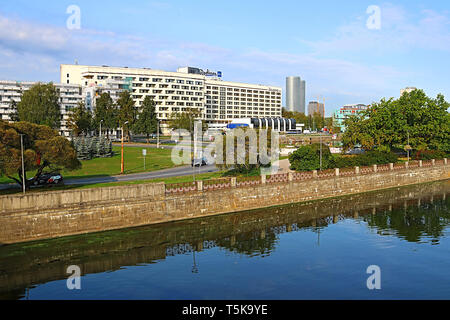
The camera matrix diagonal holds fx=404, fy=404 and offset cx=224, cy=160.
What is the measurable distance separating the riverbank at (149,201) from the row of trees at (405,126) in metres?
27.4

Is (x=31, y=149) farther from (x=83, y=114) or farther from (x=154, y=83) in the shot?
(x=154, y=83)

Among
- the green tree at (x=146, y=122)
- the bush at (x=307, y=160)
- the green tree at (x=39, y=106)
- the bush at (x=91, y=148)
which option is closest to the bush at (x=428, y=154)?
the bush at (x=307, y=160)

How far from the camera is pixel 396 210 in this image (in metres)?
48.6

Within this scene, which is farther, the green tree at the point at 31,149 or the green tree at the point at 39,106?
the green tree at the point at 39,106

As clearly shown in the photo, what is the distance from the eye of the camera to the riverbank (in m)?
32.0

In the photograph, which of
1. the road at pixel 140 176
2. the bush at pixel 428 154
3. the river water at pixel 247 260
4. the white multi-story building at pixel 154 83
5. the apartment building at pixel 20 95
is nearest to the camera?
the river water at pixel 247 260

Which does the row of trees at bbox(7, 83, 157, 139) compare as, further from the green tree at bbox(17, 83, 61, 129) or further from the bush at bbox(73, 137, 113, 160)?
the bush at bbox(73, 137, 113, 160)

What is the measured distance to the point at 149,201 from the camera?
38062mm

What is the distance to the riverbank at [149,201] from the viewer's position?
31984 millimetres

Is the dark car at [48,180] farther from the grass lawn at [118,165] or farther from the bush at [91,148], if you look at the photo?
the bush at [91,148]

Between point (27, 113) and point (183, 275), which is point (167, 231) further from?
point (27, 113)

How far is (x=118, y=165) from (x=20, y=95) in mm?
89513

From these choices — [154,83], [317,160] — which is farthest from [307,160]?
[154,83]
